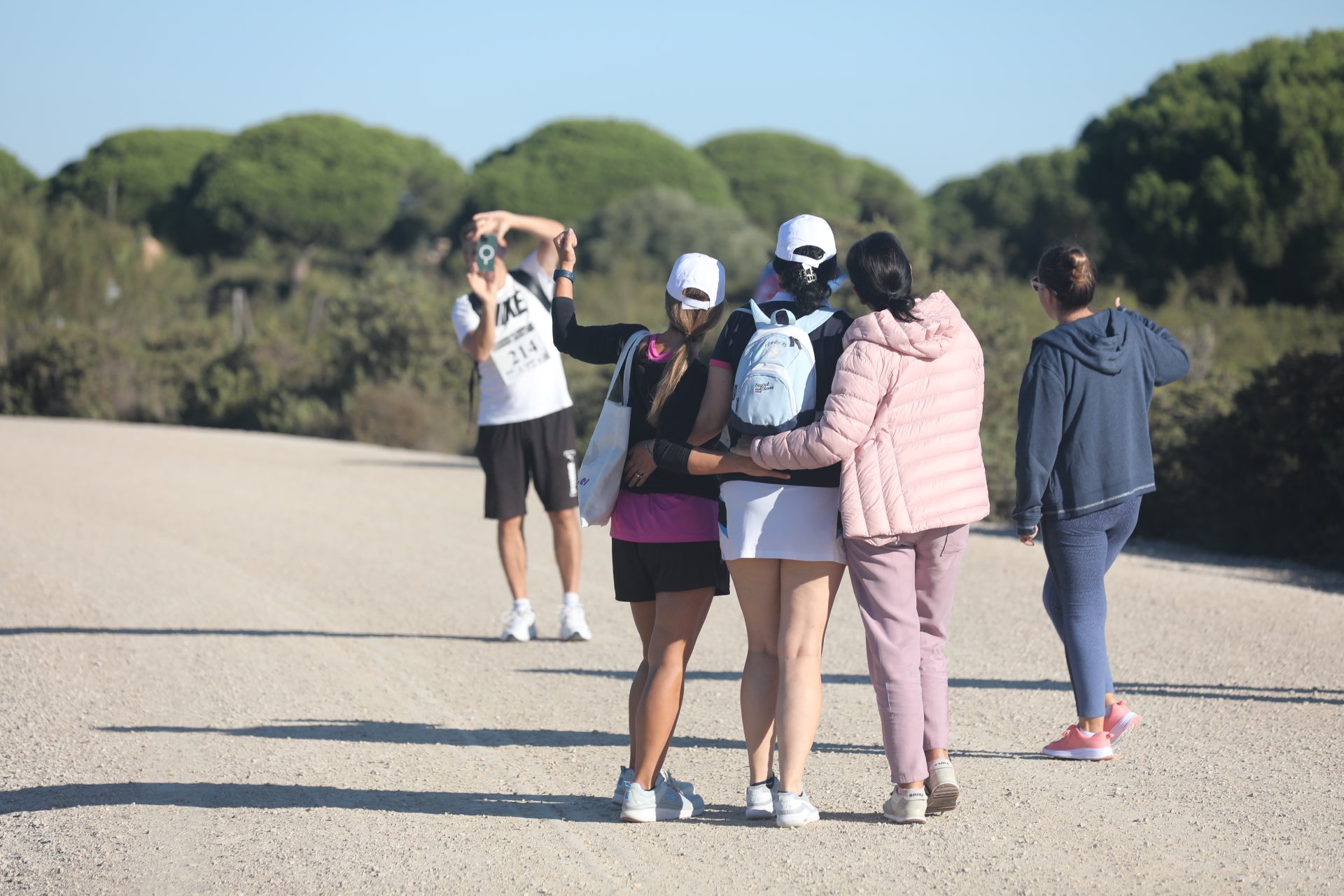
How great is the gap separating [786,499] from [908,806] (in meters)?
1.05

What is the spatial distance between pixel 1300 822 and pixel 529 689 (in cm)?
333

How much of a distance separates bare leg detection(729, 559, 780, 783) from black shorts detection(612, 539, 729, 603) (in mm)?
84

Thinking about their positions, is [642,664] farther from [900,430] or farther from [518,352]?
[518,352]

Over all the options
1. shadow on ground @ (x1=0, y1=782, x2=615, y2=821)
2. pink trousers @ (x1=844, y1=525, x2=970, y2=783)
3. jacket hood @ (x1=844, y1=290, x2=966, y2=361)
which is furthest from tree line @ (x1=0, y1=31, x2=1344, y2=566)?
shadow on ground @ (x1=0, y1=782, x2=615, y2=821)

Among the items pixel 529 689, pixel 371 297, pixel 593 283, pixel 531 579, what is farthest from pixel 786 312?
pixel 593 283

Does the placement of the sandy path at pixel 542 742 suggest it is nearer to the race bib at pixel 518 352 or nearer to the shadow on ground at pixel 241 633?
the shadow on ground at pixel 241 633

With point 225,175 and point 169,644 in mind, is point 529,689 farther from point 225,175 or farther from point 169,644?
point 225,175

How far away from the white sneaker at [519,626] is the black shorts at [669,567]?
3.11 metres

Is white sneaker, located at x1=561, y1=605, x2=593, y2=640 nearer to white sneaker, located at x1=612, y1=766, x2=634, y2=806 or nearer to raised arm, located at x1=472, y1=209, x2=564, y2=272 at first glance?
raised arm, located at x1=472, y1=209, x2=564, y2=272

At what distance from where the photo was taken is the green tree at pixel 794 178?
66.2 meters

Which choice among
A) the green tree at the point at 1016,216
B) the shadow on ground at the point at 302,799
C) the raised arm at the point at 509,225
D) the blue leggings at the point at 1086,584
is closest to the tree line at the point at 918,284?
the green tree at the point at 1016,216

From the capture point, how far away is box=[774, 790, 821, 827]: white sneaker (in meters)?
4.25

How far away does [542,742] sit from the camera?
5.43 m

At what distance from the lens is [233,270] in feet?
189
